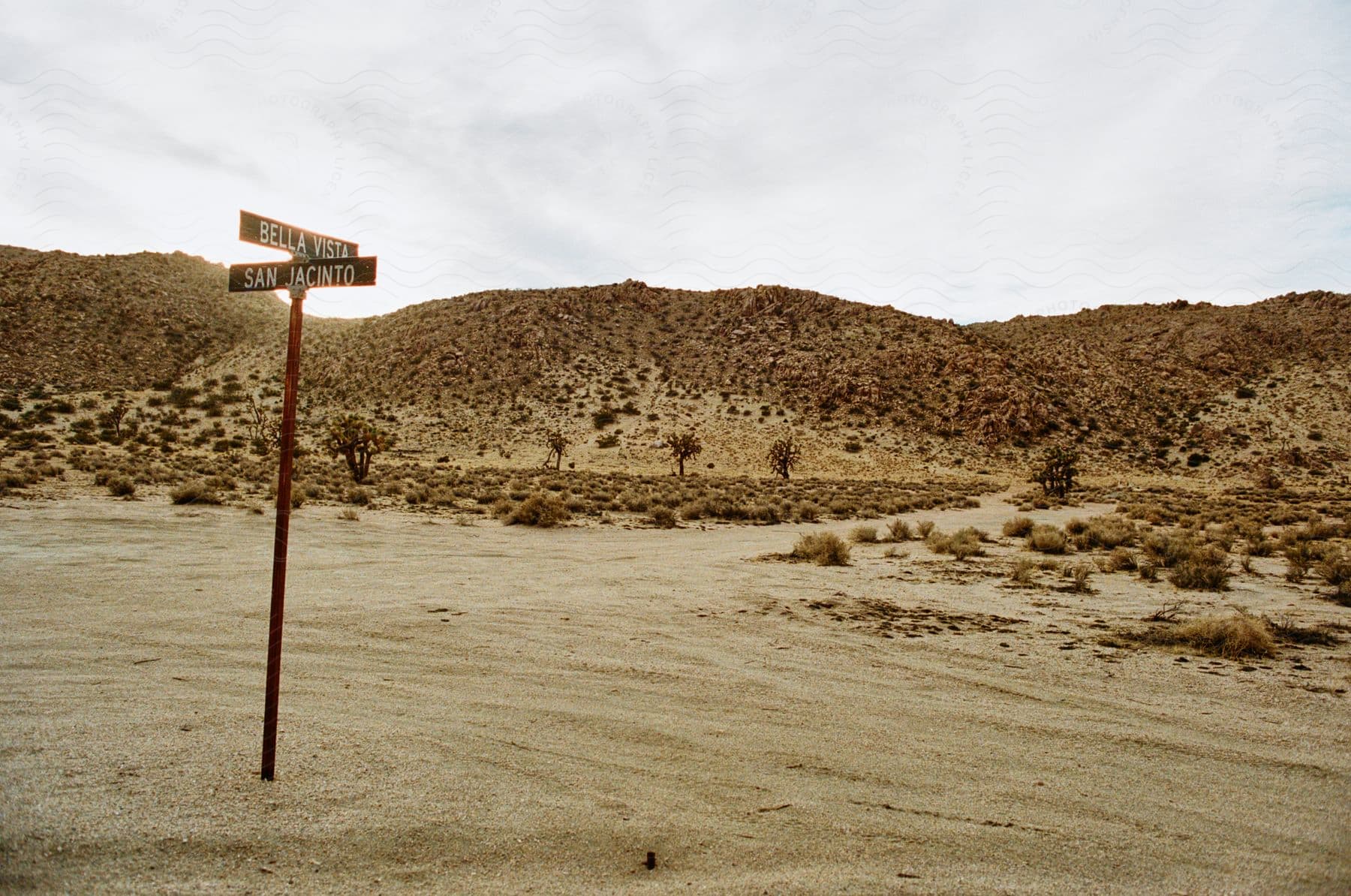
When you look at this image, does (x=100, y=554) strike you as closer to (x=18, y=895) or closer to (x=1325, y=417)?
(x=18, y=895)

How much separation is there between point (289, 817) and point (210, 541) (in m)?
12.8

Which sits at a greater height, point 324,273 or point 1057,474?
point 324,273

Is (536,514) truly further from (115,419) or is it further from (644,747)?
(115,419)

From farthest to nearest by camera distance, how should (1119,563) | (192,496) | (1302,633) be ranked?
(192,496) → (1119,563) → (1302,633)

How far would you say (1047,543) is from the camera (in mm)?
17594

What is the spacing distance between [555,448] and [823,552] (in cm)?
4139

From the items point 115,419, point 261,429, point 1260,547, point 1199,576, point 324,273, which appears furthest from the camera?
point 261,429

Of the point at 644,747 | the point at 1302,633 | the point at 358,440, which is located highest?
the point at 358,440

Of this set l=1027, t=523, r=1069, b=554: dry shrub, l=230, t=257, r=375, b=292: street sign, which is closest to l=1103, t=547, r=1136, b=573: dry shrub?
l=1027, t=523, r=1069, b=554: dry shrub

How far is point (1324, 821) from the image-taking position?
4.39 m

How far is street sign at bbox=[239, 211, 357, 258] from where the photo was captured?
4.41 metres

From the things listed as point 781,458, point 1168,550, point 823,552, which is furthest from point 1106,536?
point 781,458

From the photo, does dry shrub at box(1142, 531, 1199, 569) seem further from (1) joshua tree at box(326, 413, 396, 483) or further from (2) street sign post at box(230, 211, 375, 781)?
(1) joshua tree at box(326, 413, 396, 483)

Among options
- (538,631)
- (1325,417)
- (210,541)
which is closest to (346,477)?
(210,541)
